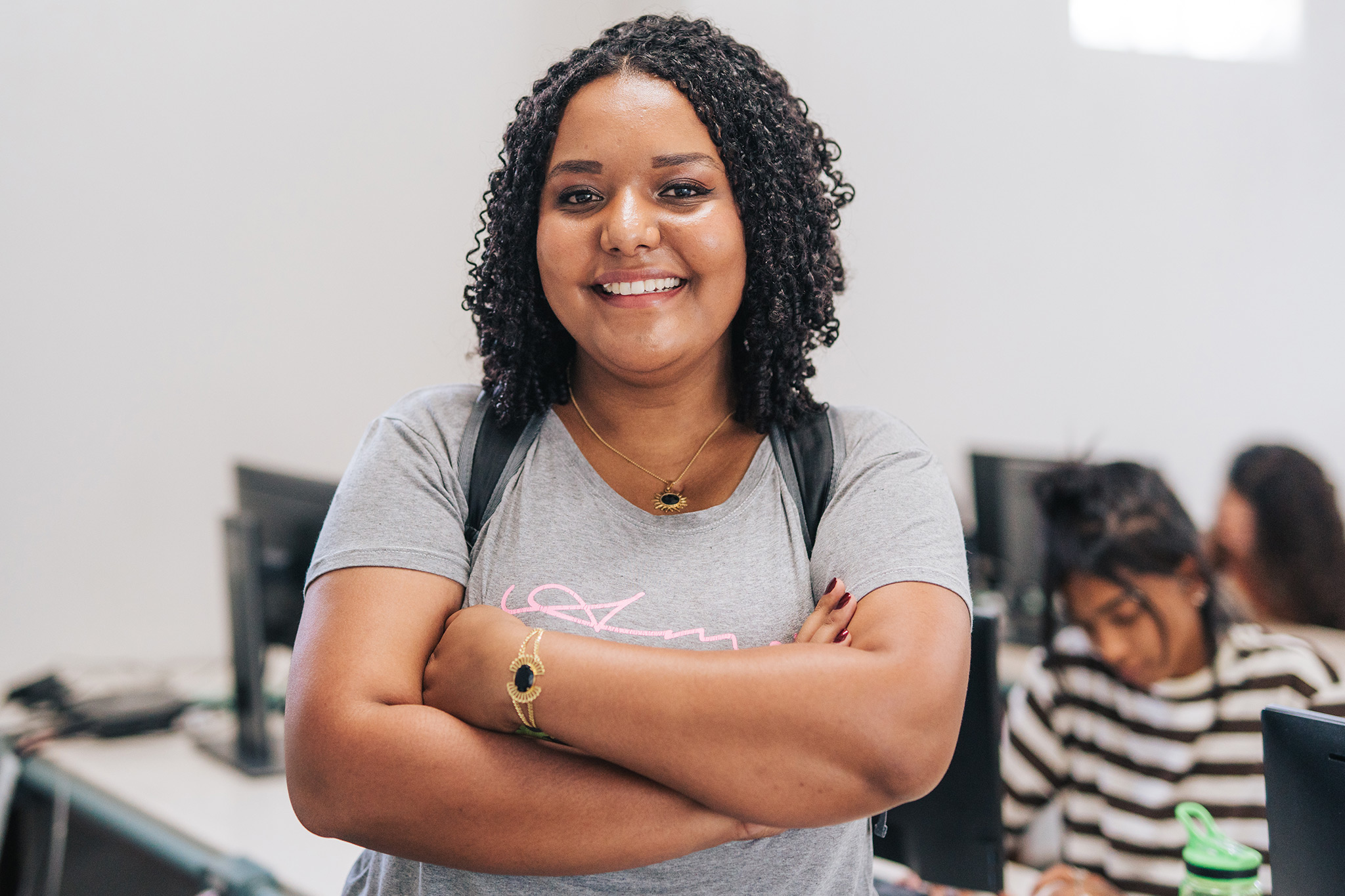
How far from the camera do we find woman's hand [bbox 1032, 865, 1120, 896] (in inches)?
70.2

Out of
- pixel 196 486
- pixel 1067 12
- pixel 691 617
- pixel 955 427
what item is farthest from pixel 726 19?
pixel 691 617

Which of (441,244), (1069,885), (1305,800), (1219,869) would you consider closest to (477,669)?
(1305,800)

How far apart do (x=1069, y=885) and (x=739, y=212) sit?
131cm

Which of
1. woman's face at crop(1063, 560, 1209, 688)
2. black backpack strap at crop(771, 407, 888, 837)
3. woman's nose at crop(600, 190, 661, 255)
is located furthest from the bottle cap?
woman's nose at crop(600, 190, 661, 255)

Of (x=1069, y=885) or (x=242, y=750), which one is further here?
(x=242, y=750)

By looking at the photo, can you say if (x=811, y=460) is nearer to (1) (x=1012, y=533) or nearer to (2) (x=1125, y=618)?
(2) (x=1125, y=618)

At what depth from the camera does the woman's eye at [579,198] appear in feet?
3.87

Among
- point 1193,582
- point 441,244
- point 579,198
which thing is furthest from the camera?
point 441,244

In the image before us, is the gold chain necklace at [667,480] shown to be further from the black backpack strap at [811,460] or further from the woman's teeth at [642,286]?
the woman's teeth at [642,286]

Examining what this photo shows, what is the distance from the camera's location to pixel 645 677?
98cm

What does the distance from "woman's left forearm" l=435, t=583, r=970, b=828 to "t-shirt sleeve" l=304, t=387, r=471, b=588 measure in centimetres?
18

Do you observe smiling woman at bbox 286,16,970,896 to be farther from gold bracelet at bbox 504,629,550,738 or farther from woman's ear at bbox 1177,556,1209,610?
woman's ear at bbox 1177,556,1209,610

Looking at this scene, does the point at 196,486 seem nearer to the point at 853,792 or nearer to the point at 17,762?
the point at 17,762

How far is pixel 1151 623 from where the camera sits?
6.66 feet
